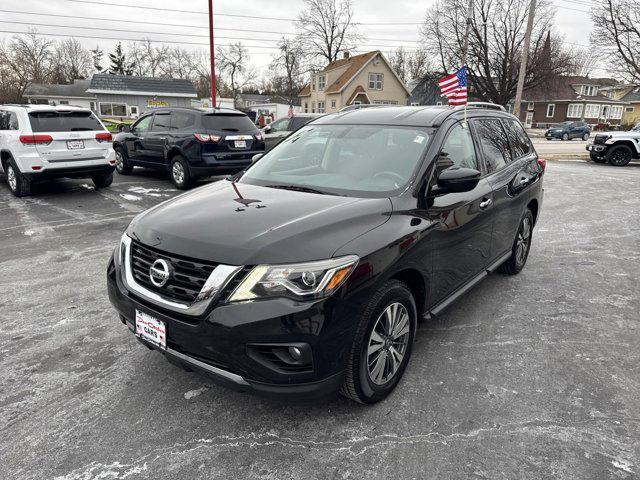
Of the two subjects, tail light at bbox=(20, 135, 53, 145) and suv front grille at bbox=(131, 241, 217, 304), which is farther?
tail light at bbox=(20, 135, 53, 145)

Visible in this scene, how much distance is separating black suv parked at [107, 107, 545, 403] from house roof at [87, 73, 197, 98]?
156 feet

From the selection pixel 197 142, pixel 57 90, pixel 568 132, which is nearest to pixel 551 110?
pixel 568 132

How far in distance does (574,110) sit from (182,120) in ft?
230

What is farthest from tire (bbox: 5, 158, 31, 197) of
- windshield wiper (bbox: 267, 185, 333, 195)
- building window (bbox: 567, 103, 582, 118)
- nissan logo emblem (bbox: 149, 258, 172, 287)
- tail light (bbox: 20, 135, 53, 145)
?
building window (bbox: 567, 103, 582, 118)

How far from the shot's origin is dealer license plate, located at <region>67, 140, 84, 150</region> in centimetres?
855

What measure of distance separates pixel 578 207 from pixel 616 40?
30.6 meters

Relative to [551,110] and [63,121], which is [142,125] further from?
[551,110]

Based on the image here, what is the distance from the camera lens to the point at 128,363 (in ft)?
10.4

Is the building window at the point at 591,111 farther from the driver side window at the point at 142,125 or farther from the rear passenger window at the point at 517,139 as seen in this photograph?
the rear passenger window at the point at 517,139

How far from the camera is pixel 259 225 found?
2.51m

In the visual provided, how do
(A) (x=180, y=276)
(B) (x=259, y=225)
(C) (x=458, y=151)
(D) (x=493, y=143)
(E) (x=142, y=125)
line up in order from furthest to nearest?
(E) (x=142, y=125)
(D) (x=493, y=143)
(C) (x=458, y=151)
(B) (x=259, y=225)
(A) (x=180, y=276)

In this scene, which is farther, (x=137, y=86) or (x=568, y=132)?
(x=137, y=86)

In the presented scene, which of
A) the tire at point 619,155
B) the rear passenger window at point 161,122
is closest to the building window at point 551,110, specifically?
the tire at point 619,155

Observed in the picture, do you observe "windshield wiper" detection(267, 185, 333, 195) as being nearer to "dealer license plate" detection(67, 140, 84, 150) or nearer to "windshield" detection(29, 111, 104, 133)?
"dealer license plate" detection(67, 140, 84, 150)
